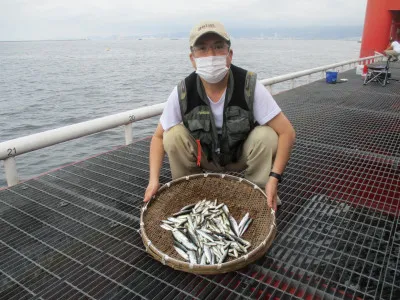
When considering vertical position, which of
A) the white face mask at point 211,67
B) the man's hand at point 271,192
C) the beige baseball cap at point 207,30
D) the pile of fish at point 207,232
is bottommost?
the pile of fish at point 207,232

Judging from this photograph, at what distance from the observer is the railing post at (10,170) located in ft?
11.7

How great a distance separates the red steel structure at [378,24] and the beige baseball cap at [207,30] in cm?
1806

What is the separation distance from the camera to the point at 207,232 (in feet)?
9.06

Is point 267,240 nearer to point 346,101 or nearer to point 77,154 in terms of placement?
point 346,101

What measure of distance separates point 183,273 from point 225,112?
1.54 m

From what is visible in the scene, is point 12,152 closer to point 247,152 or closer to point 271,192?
point 247,152

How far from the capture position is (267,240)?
2422 millimetres

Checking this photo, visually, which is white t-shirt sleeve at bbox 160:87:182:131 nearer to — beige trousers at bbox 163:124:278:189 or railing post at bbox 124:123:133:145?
beige trousers at bbox 163:124:278:189

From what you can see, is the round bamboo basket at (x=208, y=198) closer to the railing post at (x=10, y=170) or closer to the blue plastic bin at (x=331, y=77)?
the railing post at (x=10, y=170)

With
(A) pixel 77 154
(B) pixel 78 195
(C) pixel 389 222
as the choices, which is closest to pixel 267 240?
(C) pixel 389 222

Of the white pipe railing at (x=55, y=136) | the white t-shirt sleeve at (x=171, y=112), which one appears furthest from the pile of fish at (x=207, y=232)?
the white pipe railing at (x=55, y=136)

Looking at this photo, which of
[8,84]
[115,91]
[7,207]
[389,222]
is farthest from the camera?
[8,84]

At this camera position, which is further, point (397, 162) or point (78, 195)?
point (397, 162)

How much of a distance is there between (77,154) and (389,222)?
12697mm
